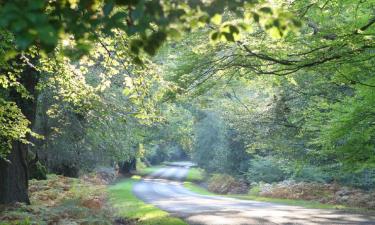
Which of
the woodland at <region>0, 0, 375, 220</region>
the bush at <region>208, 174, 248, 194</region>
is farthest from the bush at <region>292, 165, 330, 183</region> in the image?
the bush at <region>208, 174, 248, 194</region>

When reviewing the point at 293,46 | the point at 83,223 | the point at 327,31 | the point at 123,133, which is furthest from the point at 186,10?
the point at 123,133

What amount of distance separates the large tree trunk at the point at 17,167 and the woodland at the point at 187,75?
1.2 inches

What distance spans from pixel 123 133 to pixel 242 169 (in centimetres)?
1709

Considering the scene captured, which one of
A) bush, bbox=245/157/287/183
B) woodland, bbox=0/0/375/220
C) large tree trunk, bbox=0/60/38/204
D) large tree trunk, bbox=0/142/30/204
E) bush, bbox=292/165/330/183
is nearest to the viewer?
woodland, bbox=0/0/375/220

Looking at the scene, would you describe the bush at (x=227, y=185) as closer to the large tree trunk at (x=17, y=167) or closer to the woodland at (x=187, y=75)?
the woodland at (x=187, y=75)

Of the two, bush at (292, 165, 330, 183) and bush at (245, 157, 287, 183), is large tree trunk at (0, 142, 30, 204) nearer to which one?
bush at (292, 165, 330, 183)

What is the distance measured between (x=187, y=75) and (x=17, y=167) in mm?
5449

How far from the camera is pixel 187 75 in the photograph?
13.6 metres

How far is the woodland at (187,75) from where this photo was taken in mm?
3209

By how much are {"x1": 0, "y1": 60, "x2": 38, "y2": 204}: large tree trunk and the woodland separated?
0.03 meters

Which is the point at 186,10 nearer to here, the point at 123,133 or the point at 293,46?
the point at 293,46

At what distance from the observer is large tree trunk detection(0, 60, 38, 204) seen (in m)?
13.1

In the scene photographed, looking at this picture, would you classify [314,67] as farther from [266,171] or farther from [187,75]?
[266,171]

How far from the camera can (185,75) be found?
44.5ft
